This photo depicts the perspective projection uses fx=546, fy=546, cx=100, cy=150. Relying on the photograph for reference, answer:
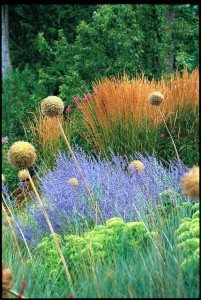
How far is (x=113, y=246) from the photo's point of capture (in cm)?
316

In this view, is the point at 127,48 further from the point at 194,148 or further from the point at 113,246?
the point at 113,246

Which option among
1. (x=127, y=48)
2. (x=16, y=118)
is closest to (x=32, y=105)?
(x=16, y=118)

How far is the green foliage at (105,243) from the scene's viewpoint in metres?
3.07

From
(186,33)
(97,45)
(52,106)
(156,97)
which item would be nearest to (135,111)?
(156,97)

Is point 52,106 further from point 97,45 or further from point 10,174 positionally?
point 97,45

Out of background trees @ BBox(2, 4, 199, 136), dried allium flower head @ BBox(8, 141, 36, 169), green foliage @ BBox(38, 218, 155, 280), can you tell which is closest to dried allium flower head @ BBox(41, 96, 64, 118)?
green foliage @ BBox(38, 218, 155, 280)

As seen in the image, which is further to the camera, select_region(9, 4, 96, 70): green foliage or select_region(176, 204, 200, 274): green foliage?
select_region(9, 4, 96, 70): green foliage

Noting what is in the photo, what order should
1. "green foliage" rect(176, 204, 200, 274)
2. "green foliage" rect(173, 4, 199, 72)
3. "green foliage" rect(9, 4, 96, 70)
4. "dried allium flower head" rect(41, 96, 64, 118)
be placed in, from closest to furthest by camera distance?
"green foliage" rect(176, 204, 200, 274) < "dried allium flower head" rect(41, 96, 64, 118) < "green foliage" rect(173, 4, 199, 72) < "green foliage" rect(9, 4, 96, 70)

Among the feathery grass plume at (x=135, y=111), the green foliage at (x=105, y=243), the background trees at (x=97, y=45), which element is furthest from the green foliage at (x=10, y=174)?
the green foliage at (x=105, y=243)

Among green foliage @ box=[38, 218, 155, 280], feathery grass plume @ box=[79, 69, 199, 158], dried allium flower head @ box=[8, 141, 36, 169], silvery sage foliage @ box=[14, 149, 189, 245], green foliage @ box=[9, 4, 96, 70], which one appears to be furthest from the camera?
green foliage @ box=[9, 4, 96, 70]

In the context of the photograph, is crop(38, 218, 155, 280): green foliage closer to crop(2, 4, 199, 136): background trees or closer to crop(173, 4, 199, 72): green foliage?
crop(2, 4, 199, 136): background trees

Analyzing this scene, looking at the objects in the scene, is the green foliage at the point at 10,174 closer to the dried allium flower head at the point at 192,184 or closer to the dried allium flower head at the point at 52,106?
the dried allium flower head at the point at 52,106

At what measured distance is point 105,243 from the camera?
10.6ft

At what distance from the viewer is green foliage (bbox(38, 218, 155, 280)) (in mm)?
3068
